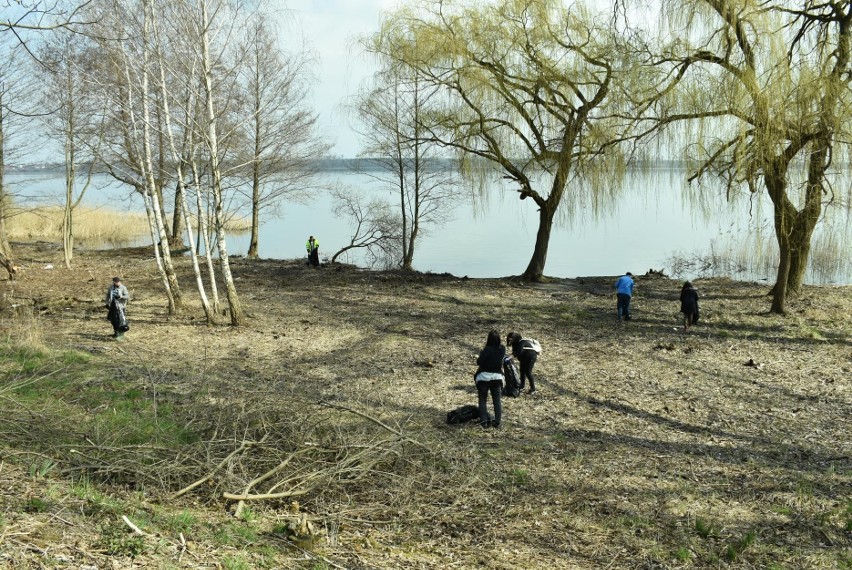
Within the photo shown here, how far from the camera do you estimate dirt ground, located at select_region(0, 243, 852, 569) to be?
5.50 m

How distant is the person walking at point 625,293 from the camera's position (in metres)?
15.4

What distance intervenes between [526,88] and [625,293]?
7.52m

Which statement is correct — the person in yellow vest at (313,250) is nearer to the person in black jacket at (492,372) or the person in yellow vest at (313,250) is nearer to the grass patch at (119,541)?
the person in black jacket at (492,372)

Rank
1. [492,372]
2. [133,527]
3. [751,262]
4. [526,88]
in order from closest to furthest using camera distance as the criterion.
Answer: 1. [133,527]
2. [492,372]
3. [526,88]
4. [751,262]

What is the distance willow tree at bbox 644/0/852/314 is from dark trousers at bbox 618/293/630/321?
11.0ft

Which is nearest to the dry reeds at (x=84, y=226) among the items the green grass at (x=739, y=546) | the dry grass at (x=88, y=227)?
the dry grass at (x=88, y=227)

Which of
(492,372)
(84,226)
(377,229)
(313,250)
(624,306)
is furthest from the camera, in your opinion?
(84,226)

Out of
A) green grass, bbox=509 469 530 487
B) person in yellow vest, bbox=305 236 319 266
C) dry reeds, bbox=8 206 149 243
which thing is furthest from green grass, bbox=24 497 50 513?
dry reeds, bbox=8 206 149 243

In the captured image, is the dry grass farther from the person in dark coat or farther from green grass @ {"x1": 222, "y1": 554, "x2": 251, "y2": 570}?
green grass @ {"x1": 222, "y1": 554, "x2": 251, "y2": 570}

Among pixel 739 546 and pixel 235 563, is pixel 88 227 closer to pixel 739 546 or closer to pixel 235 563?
pixel 235 563

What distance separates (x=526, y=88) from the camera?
65.6 feet

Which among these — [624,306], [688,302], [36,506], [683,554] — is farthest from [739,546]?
[624,306]

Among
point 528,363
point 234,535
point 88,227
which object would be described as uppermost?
point 88,227

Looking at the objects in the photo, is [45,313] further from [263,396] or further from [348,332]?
[263,396]
